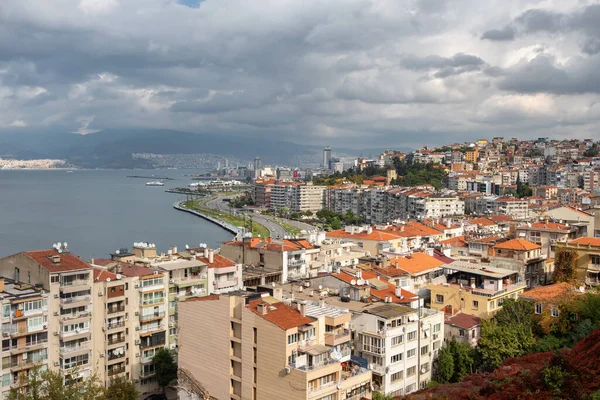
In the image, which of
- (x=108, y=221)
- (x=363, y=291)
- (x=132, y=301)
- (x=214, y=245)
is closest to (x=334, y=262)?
(x=363, y=291)

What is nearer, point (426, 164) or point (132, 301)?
point (132, 301)

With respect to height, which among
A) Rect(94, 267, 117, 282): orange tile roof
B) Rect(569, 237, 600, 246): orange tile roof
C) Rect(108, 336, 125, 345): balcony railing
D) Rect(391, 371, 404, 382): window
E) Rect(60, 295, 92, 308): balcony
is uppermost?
Rect(569, 237, 600, 246): orange tile roof

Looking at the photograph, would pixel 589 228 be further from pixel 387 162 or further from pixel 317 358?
pixel 387 162

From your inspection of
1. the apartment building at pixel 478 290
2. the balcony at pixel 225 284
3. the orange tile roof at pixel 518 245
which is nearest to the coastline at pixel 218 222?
the balcony at pixel 225 284

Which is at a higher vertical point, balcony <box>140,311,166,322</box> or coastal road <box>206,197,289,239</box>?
balcony <box>140,311,166,322</box>

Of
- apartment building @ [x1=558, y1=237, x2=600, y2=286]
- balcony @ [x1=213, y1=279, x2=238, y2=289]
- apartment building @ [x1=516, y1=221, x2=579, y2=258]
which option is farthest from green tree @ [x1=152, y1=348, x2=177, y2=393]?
apartment building @ [x1=516, y1=221, x2=579, y2=258]

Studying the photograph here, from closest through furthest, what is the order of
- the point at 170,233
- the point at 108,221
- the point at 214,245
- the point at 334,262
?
the point at 334,262 → the point at 214,245 → the point at 170,233 → the point at 108,221

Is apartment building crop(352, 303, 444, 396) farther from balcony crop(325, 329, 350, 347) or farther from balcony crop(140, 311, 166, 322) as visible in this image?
balcony crop(140, 311, 166, 322)
